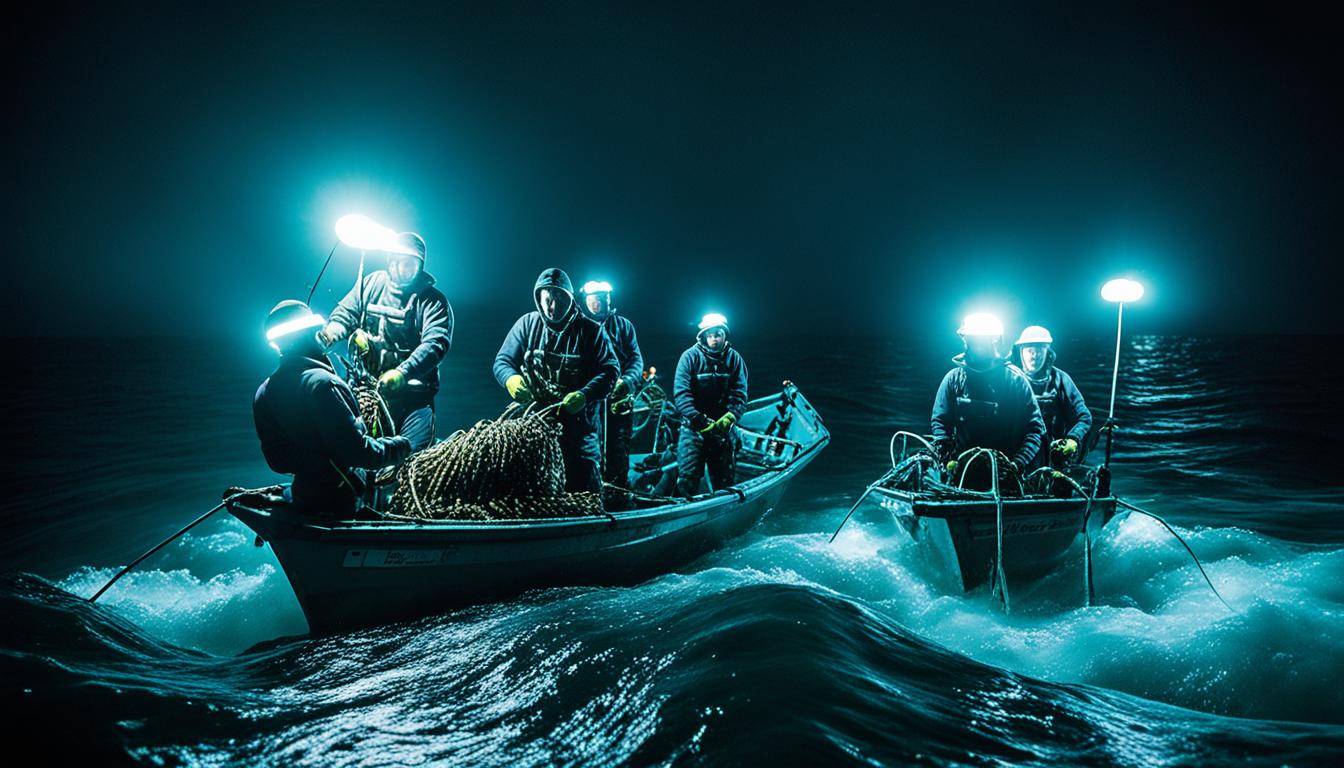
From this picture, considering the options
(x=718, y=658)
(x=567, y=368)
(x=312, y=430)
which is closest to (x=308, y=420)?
(x=312, y=430)

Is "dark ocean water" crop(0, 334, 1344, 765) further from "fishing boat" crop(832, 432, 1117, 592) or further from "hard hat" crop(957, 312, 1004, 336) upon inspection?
"hard hat" crop(957, 312, 1004, 336)

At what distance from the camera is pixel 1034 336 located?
317 inches

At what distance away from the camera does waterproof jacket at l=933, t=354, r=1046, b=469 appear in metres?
6.80

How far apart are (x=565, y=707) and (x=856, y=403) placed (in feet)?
73.8

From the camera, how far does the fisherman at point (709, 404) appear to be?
8312 millimetres

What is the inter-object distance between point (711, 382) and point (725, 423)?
728 mm

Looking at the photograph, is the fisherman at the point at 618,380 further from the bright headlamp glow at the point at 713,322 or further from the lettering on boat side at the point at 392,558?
the lettering on boat side at the point at 392,558

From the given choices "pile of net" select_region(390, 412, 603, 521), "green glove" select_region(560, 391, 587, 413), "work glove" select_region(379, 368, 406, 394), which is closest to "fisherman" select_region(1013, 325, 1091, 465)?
"green glove" select_region(560, 391, 587, 413)

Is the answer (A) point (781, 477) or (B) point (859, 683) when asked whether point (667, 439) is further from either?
(B) point (859, 683)

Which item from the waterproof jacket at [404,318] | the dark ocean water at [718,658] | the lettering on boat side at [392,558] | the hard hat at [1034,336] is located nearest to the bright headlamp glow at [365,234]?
the waterproof jacket at [404,318]

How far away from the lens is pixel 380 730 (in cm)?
316

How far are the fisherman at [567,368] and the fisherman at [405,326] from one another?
79 cm

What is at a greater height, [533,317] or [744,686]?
[533,317]

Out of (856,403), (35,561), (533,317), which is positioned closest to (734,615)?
(533,317)
